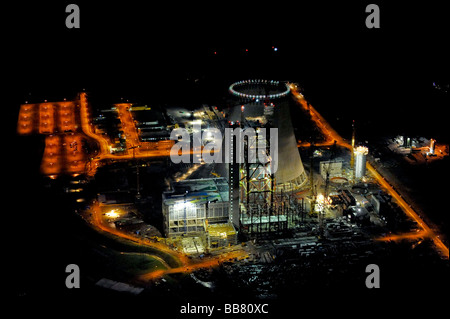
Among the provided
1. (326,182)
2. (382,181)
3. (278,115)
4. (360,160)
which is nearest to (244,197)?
(326,182)

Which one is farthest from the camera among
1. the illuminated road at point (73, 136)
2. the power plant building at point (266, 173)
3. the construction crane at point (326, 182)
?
the illuminated road at point (73, 136)

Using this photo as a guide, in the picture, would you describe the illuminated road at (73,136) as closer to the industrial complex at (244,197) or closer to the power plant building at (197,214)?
the industrial complex at (244,197)

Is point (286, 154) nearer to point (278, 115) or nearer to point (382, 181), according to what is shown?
→ point (278, 115)

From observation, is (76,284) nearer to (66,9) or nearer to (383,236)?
(383,236)

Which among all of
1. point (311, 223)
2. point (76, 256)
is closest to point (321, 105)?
point (311, 223)

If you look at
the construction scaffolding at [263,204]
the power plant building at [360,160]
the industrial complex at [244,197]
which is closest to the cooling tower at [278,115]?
the industrial complex at [244,197]

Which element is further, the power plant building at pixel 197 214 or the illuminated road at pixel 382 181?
the illuminated road at pixel 382 181

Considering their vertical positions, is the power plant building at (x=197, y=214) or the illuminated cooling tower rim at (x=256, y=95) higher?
the illuminated cooling tower rim at (x=256, y=95)
